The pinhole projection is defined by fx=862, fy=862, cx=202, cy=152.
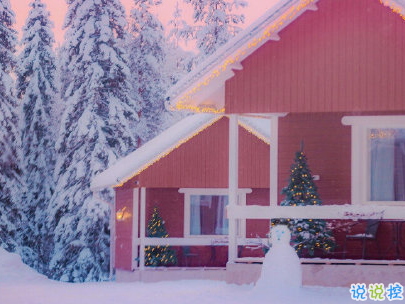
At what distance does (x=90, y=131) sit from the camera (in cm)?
3675

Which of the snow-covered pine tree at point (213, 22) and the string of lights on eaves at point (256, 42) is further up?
the snow-covered pine tree at point (213, 22)

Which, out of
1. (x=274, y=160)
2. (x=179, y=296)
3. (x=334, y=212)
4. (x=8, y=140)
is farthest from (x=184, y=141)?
(x=8, y=140)

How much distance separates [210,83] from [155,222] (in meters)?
8.88

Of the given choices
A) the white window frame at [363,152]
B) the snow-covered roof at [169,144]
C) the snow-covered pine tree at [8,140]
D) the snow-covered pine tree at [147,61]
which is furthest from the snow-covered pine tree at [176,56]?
the white window frame at [363,152]

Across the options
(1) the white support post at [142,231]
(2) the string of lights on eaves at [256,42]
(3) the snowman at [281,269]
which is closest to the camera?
(3) the snowman at [281,269]

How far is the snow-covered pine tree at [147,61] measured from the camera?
149 feet

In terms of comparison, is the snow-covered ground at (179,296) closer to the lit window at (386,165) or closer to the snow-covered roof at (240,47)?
the lit window at (386,165)

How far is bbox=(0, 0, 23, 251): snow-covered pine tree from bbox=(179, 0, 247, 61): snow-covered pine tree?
931 cm

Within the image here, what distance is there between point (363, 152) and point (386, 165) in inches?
22.0

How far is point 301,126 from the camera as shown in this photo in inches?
726

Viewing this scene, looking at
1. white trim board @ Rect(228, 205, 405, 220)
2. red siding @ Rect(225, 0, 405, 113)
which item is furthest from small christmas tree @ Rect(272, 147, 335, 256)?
red siding @ Rect(225, 0, 405, 113)

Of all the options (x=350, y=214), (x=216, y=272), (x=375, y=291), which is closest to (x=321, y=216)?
(x=350, y=214)

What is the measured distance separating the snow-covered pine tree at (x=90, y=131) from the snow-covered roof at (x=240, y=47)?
19571mm

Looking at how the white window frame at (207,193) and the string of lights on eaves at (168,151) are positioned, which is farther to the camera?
the white window frame at (207,193)
